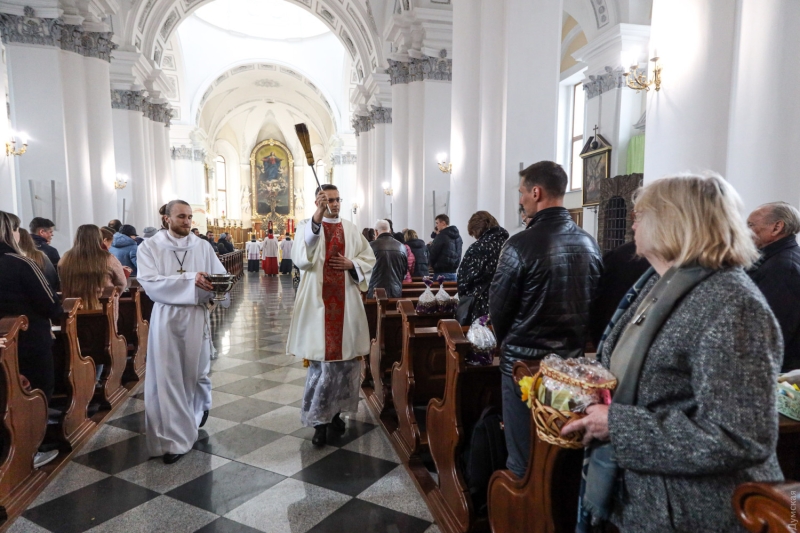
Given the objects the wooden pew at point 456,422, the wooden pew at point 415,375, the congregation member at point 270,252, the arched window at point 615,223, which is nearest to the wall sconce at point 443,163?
the arched window at point 615,223

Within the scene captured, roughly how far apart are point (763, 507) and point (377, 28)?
Answer: 49.1ft

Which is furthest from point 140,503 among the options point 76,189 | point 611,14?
point 611,14

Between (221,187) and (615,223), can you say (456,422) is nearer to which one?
(615,223)

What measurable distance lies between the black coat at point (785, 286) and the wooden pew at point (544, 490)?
58.6 inches

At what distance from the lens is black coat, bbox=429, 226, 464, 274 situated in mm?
6031

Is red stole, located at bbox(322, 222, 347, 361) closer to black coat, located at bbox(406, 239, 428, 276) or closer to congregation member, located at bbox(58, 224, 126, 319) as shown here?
congregation member, located at bbox(58, 224, 126, 319)

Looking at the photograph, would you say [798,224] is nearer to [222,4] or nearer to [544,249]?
[544,249]

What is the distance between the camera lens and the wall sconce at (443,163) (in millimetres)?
10055

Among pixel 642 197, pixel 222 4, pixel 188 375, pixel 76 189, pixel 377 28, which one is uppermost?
pixel 222 4

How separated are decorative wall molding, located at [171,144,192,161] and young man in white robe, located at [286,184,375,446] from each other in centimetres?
2286

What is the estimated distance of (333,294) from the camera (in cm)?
359

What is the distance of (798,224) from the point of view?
2492 mm

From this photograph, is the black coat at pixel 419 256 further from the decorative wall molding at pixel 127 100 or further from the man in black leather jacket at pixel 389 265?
the decorative wall molding at pixel 127 100

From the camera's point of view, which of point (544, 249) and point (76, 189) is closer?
point (544, 249)
